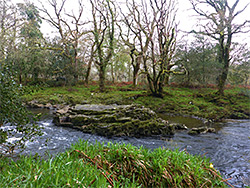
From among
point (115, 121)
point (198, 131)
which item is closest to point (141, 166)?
point (115, 121)

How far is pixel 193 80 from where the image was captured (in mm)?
20797

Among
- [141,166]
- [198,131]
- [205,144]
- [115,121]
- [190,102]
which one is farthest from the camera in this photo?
[190,102]

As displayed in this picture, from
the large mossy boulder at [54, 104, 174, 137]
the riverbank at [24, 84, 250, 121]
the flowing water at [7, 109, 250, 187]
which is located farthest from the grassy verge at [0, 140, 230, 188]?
the riverbank at [24, 84, 250, 121]

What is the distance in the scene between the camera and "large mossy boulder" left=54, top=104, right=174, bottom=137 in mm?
8117

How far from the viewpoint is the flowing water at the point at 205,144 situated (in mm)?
4863

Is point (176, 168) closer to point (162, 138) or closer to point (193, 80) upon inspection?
point (162, 138)

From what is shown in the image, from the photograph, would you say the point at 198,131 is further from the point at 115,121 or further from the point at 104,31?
the point at 104,31

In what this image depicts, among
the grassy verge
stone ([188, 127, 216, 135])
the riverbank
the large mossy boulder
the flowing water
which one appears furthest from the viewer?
the riverbank

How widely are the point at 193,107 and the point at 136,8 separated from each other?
11.5m

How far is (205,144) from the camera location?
22.7 ft

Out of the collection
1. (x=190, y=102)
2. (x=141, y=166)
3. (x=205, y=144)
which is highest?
(x=141, y=166)

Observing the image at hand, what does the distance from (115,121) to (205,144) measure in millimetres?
4355

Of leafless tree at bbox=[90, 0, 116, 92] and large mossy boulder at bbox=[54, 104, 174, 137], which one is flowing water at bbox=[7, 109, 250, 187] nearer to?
large mossy boulder at bbox=[54, 104, 174, 137]

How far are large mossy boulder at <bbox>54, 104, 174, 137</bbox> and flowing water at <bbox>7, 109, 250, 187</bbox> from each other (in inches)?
18.4
